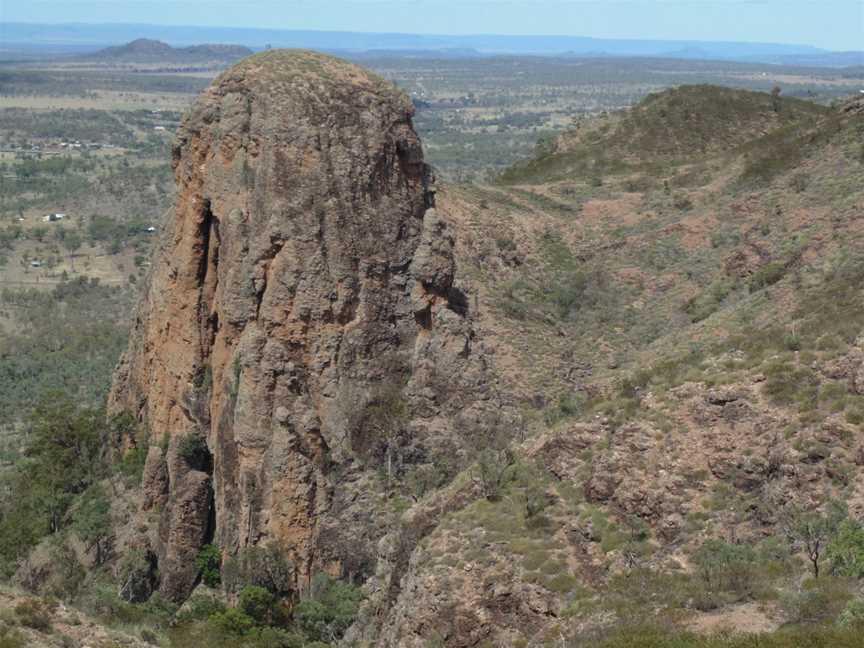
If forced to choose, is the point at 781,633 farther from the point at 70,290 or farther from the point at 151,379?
the point at 70,290

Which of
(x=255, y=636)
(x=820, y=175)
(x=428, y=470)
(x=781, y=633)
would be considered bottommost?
(x=255, y=636)

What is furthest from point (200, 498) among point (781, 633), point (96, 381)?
point (96, 381)

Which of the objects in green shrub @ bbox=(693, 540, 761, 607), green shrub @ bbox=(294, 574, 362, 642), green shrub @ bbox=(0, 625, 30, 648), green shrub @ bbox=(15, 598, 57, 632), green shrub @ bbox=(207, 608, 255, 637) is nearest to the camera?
green shrub @ bbox=(693, 540, 761, 607)

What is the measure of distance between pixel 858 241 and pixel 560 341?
403 inches

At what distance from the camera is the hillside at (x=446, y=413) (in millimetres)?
21641

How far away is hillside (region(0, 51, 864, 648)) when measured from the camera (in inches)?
852

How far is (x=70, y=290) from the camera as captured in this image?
104 metres

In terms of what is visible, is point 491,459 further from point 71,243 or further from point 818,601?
point 71,243

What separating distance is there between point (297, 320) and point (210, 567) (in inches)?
311

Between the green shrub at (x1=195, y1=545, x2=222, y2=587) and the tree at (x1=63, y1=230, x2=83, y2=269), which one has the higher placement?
the green shrub at (x1=195, y1=545, x2=222, y2=587)

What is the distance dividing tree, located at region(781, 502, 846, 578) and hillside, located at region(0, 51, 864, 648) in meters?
0.08

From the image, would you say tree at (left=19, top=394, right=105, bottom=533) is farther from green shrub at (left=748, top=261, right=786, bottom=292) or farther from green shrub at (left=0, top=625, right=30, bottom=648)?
green shrub at (left=748, top=261, right=786, bottom=292)

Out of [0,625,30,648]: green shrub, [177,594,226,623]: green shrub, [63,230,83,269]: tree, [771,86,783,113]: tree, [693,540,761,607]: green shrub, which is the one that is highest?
[771,86,783,113]: tree

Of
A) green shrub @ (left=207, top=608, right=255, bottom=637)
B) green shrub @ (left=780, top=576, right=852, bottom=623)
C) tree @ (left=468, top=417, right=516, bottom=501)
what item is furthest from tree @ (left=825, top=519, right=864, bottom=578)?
green shrub @ (left=207, top=608, right=255, bottom=637)
